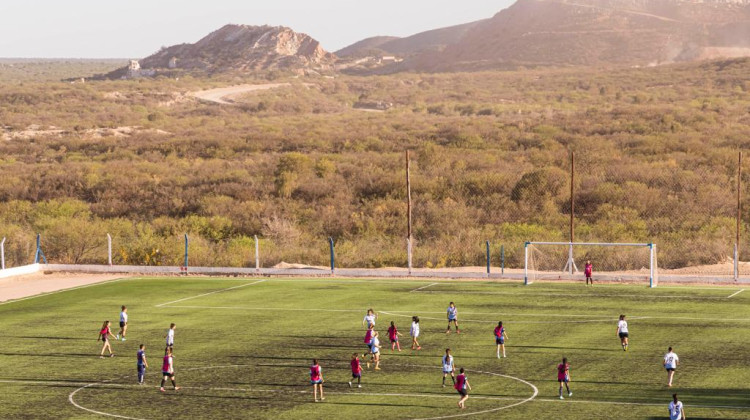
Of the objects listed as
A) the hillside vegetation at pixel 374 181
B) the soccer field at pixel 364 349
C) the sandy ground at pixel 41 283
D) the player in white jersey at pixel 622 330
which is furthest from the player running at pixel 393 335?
the sandy ground at pixel 41 283

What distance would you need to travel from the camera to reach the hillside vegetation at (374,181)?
61812 mm

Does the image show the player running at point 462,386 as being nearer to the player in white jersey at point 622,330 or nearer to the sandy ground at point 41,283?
the player in white jersey at point 622,330

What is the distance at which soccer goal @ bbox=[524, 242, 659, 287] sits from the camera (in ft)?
166

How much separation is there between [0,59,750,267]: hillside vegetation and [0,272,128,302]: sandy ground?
371 centimetres

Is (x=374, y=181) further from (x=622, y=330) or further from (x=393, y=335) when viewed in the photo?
(x=622, y=330)

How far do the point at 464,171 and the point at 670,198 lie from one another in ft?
63.4

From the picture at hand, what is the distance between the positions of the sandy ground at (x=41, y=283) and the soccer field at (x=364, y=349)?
5.30 feet

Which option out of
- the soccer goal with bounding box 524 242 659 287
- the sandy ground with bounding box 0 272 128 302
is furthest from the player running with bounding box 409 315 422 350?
the sandy ground with bounding box 0 272 128 302

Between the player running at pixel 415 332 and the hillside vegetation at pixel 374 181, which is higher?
the hillside vegetation at pixel 374 181

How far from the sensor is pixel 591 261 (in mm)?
55000

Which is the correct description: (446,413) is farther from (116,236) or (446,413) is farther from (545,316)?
(116,236)

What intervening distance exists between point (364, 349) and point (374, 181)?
1843 inches

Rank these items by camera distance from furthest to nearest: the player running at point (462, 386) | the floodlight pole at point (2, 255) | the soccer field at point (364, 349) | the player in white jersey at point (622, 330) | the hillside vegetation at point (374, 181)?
the hillside vegetation at point (374, 181) < the floodlight pole at point (2, 255) < the player in white jersey at point (622, 330) < the soccer field at point (364, 349) < the player running at point (462, 386)

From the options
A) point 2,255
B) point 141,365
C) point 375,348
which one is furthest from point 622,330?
point 2,255
